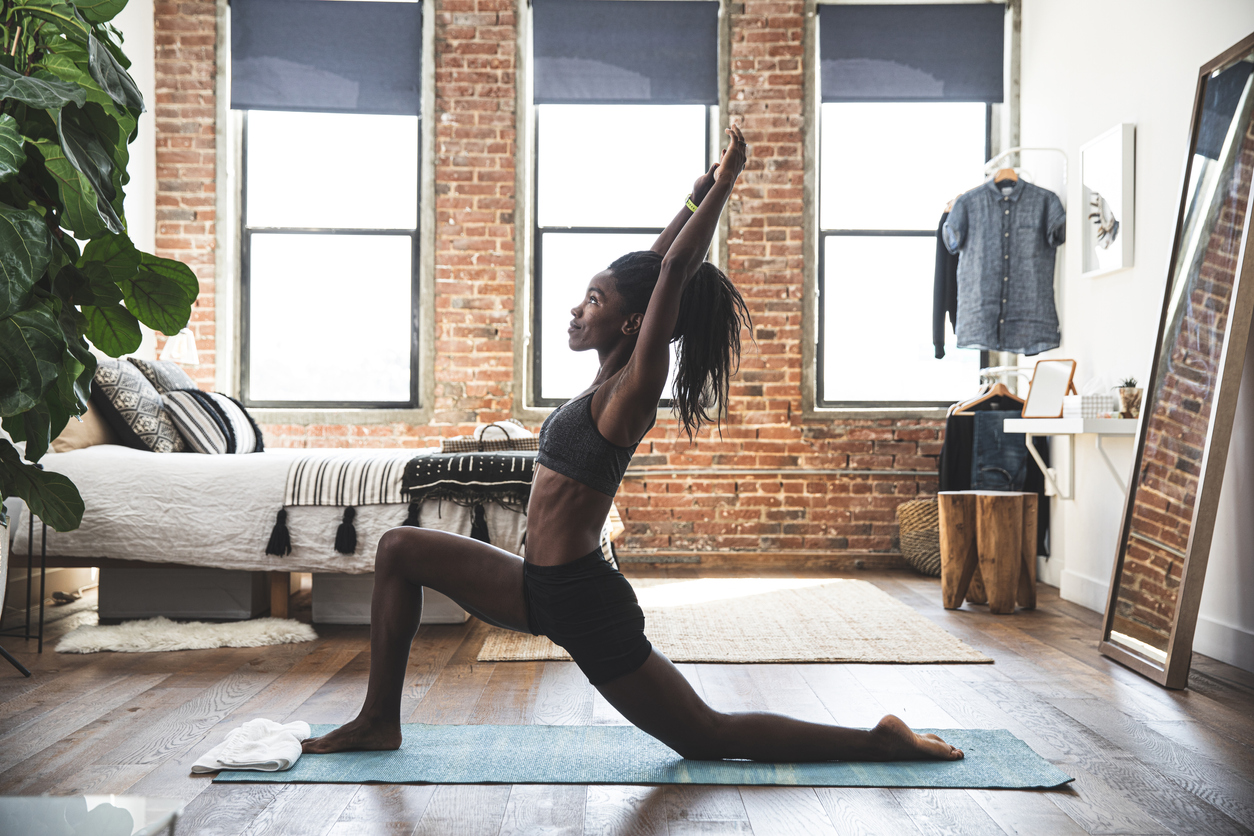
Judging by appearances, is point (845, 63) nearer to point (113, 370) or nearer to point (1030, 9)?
point (1030, 9)

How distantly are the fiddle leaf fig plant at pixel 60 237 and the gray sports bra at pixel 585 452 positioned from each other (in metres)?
0.79

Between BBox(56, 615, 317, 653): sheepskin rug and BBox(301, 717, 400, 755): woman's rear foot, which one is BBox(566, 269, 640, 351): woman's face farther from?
BBox(56, 615, 317, 653): sheepskin rug

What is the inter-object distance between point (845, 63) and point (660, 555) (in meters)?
3.01

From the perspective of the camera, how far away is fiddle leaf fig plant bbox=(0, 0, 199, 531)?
57.7 inches

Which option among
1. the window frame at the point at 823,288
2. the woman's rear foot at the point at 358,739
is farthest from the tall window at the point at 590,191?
the woman's rear foot at the point at 358,739

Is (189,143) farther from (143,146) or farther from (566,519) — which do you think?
(566,519)

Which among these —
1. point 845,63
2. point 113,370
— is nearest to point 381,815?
point 113,370

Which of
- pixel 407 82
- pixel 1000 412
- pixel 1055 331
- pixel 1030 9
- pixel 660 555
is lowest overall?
pixel 660 555

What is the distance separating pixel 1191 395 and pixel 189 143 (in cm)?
511

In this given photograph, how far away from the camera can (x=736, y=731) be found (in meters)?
1.91

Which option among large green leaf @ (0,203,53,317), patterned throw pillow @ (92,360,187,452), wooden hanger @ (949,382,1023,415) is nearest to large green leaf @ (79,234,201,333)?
large green leaf @ (0,203,53,317)

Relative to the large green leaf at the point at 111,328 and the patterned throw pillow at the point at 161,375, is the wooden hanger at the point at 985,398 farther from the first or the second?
the large green leaf at the point at 111,328

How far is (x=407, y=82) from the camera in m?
5.29

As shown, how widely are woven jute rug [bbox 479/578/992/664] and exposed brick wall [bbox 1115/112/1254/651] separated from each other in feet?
1.76
